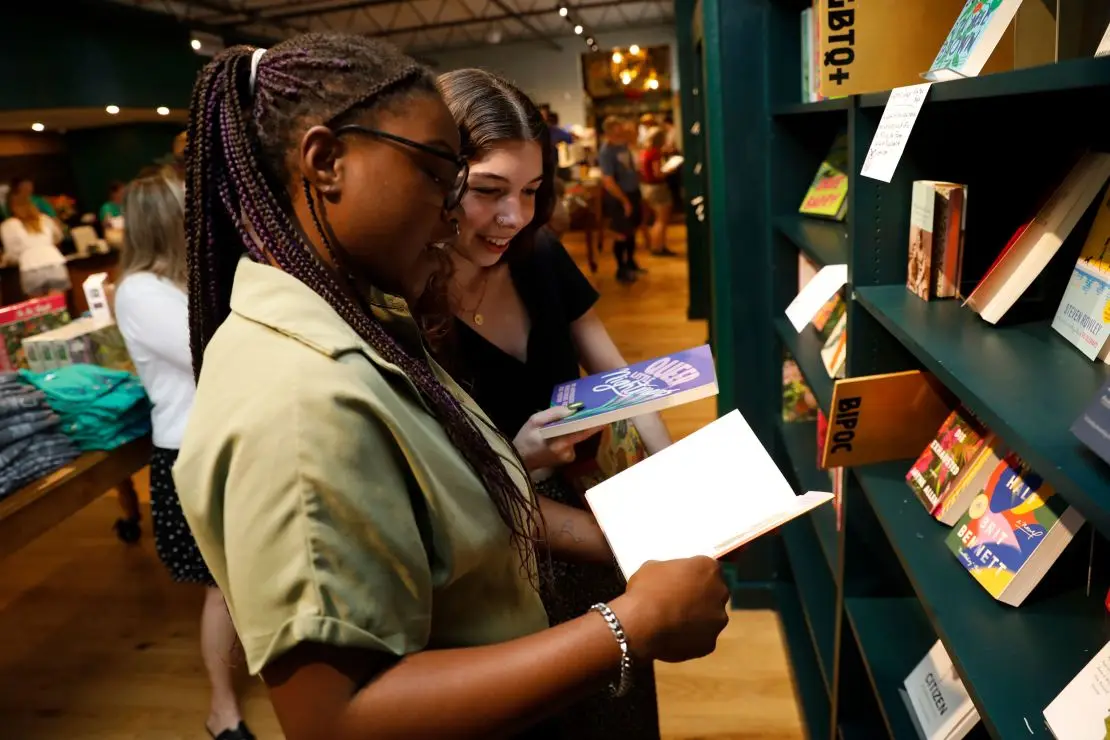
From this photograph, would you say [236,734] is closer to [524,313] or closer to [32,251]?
[524,313]

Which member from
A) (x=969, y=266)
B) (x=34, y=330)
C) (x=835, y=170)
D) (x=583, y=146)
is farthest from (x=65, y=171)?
(x=969, y=266)

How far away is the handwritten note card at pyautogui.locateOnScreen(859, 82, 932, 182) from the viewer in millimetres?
1034

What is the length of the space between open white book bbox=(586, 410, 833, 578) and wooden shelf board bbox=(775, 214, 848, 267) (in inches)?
22.3

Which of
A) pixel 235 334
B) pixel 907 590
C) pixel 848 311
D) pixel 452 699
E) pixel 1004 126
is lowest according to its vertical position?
pixel 907 590

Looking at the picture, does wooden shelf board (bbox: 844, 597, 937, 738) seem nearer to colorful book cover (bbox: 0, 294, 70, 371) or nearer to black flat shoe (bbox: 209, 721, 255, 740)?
black flat shoe (bbox: 209, 721, 255, 740)

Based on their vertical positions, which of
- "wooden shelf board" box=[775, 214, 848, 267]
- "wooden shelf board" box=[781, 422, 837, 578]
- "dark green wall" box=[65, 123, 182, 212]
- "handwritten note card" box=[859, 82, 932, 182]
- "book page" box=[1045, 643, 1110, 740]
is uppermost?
"dark green wall" box=[65, 123, 182, 212]

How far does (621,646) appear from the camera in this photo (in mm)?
802

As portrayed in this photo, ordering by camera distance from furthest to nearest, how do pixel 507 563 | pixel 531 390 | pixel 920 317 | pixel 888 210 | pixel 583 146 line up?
1. pixel 583 146
2. pixel 531 390
3. pixel 888 210
4. pixel 920 317
5. pixel 507 563

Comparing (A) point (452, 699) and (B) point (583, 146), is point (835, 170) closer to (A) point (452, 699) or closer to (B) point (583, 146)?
(A) point (452, 699)

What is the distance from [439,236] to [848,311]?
2.84ft

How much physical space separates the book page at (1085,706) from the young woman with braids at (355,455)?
1.22ft

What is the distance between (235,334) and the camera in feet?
2.49

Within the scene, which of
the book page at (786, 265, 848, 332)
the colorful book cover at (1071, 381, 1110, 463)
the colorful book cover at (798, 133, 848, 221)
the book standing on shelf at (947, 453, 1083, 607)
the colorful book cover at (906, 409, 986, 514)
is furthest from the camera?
the colorful book cover at (798, 133, 848, 221)

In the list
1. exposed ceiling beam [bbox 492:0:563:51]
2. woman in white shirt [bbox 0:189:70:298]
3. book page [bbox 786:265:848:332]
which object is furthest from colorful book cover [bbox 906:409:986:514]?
exposed ceiling beam [bbox 492:0:563:51]
